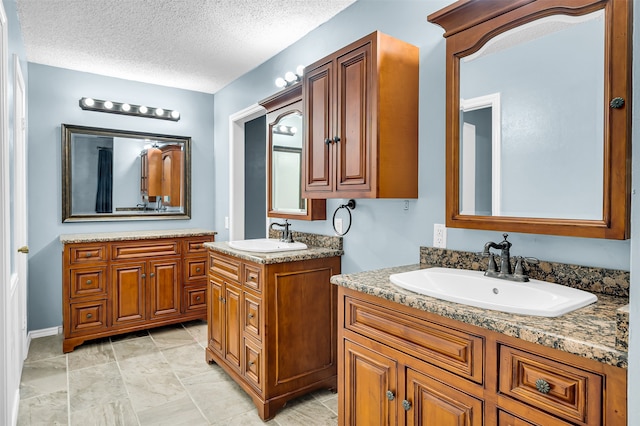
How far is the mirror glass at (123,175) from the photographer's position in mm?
3686

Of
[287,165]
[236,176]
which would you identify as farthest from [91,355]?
[287,165]

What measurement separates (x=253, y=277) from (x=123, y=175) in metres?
2.44

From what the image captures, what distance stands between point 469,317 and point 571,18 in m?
1.15

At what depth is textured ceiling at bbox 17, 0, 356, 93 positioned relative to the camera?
252cm

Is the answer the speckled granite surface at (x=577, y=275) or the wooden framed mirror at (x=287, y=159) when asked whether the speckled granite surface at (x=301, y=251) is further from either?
the speckled granite surface at (x=577, y=275)

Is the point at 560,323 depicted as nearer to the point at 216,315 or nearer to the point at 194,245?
the point at 216,315

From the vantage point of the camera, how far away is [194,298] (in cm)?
386

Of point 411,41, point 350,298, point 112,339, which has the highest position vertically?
point 411,41

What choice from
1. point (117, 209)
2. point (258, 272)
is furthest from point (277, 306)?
point (117, 209)

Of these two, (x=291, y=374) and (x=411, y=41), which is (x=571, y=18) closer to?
(x=411, y=41)

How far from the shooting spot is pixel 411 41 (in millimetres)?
2082

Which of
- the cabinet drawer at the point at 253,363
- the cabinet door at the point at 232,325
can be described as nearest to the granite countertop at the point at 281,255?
the cabinet door at the point at 232,325

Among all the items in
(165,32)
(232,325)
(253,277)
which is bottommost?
(232,325)

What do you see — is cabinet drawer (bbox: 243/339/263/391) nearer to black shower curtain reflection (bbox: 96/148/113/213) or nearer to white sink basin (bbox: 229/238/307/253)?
white sink basin (bbox: 229/238/307/253)
